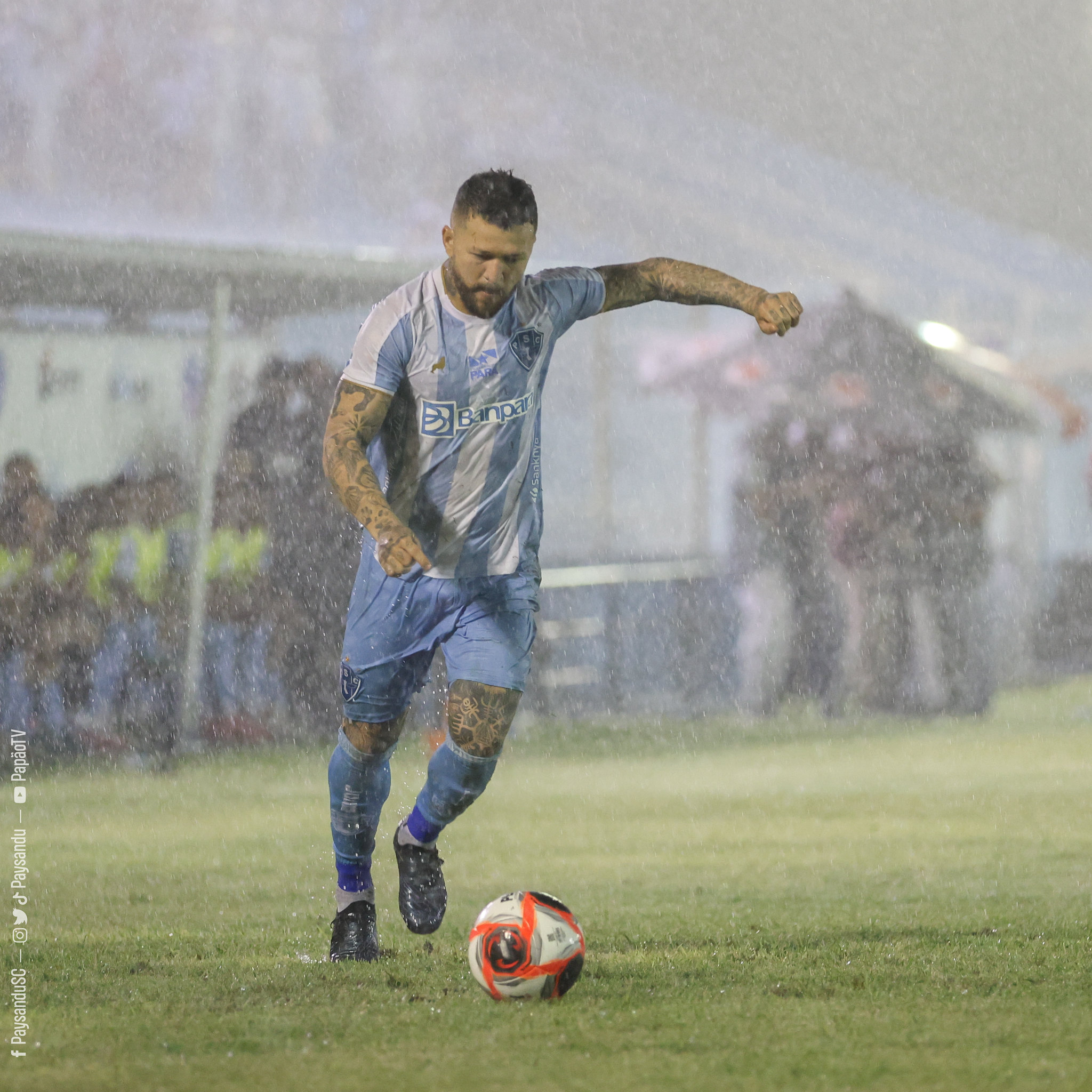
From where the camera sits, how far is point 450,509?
380cm

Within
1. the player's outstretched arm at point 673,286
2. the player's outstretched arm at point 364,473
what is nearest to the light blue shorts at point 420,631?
the player's outstretched arm at point 364,473

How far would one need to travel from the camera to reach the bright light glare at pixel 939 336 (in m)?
12.5

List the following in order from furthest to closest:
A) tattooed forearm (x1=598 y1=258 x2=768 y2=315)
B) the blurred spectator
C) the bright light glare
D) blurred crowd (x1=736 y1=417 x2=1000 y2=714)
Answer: the bright light glare, blurred crowd (x1=736 y1=417 x2=1000 y2=714), the blurred spectator, tattooed forearm (x1=598 y1=258 x2=768 y2=315)

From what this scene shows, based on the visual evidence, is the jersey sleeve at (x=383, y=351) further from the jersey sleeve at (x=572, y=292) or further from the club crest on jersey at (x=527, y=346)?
the jersey sleeve at (x=572, y=292)

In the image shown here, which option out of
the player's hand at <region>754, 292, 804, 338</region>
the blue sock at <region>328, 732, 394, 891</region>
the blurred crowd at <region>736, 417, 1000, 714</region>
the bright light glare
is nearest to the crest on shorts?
the blue sock at <region>328, 732, 394, 891</region>

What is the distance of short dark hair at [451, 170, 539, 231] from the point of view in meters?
3.56

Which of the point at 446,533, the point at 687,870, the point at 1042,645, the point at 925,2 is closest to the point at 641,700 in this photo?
the point at 1042,645

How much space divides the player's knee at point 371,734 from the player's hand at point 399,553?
735mm

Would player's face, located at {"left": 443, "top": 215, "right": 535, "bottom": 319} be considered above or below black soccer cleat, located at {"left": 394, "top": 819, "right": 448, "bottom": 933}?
above

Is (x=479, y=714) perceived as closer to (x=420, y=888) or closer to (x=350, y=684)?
(x=350, y=684)

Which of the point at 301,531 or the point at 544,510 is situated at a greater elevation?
the point at 544,510

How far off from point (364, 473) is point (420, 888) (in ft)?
3.44

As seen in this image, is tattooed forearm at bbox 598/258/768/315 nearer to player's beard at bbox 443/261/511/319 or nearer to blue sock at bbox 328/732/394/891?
player's beard at bbox 443/261/511/319

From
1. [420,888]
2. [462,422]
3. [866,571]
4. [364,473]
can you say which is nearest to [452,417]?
[462,422]
